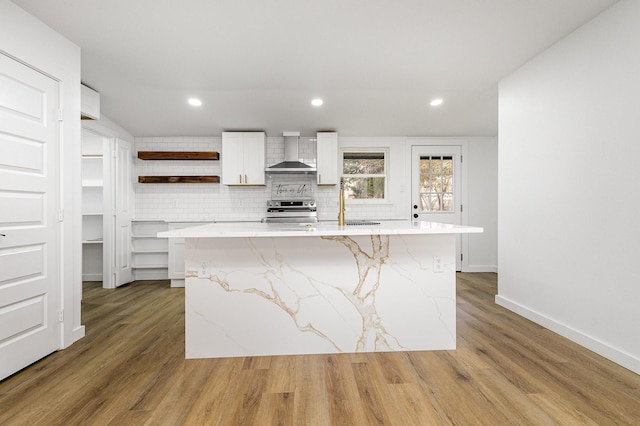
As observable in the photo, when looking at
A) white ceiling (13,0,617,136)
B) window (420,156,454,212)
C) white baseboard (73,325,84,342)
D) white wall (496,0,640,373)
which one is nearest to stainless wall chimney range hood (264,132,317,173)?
white ceiling (13,0,617,136)

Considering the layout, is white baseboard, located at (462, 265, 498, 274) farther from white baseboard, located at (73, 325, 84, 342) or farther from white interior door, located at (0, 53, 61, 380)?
white interior door, located at (0, 53, 61, 380)

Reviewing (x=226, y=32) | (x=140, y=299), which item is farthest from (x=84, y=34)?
(x=140, y=299)

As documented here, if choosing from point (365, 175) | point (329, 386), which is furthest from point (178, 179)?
point (329, 386)

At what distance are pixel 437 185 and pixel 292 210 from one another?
2497 mm

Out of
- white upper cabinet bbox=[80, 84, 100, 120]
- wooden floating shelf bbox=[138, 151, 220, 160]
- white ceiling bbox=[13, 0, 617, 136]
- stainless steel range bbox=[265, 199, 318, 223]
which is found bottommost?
stainless steel range bbox=[265, 199, 318, 223]

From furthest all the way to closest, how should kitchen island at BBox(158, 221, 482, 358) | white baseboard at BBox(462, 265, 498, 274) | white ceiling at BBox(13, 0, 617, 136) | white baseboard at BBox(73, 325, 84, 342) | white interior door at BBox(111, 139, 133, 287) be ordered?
1. white baseboard at BBox(462, 265, 498, 274)
2. white interior door at BBox(111, 139, 133, 287)
3. white baseboard at BBox(73, 325, 84, 342)
4. kitchen island at BBox(158, 221, 482, 358)
5. white ceiling at BBox(13, 0, 617, 136)

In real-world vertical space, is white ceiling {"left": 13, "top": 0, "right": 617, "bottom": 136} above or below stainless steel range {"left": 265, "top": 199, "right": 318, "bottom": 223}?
above

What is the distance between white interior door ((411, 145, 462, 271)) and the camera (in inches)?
208

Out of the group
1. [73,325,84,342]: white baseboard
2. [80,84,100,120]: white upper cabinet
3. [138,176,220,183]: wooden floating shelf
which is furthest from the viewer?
[138,176,220,183]: wooden floating shelf

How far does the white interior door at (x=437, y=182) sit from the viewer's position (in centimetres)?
527

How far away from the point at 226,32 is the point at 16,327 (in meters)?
2.52

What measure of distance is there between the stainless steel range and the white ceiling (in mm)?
1324

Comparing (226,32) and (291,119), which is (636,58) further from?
(291,119)

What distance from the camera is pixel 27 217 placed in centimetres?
214
